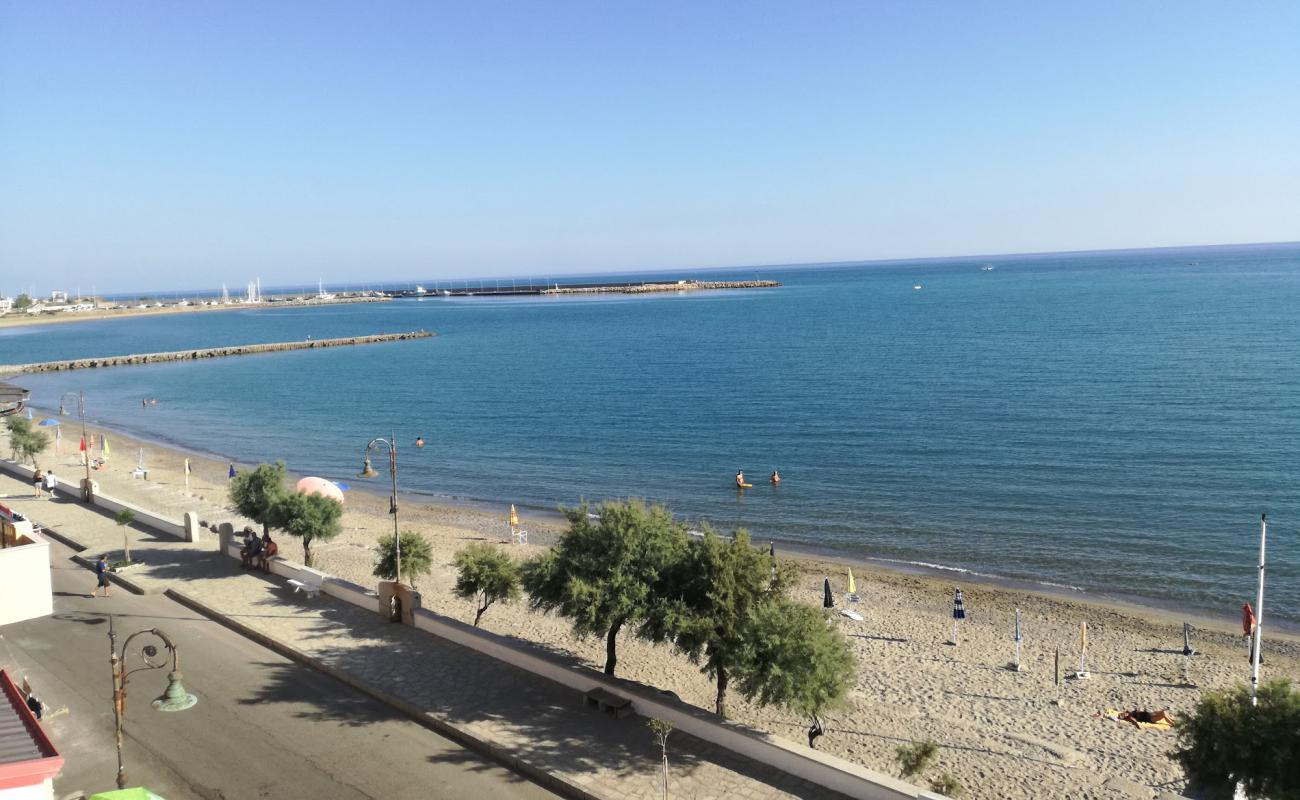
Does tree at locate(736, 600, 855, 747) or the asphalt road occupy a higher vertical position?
tree at locate(736, 600, 855, 747)

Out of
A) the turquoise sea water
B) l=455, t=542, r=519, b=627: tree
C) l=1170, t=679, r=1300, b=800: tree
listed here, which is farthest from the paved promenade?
the turquoise sea water

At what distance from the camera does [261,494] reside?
2592 cm

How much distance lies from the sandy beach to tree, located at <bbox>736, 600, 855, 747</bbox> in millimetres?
1219

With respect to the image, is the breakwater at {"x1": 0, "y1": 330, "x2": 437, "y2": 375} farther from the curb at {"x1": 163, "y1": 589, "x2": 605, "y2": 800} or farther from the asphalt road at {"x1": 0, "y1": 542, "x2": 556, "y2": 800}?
the curb at {"x1": 163, "y1": 589, "x2": 605, "y2": 800}

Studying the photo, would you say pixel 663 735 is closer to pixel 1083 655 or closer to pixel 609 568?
pixel 609 568

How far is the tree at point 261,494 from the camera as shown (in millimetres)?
25828

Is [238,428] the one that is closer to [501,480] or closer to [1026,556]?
[501,480]

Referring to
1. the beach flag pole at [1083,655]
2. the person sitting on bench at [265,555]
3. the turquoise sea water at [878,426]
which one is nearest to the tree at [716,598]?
the beach flag pole at [1083,655]

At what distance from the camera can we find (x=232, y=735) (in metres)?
15.1

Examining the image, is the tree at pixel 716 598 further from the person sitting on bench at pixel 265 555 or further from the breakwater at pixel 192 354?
the breakwater at pixel 192 354

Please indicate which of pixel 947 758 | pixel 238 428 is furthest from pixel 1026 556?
pixel 238 428

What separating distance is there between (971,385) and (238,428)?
54.1 metres

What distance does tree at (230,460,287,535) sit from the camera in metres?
25.8

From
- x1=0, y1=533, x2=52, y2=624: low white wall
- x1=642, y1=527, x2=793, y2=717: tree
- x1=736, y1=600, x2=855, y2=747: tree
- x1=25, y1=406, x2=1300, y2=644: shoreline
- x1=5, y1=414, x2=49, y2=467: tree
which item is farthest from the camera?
x1=5, y1=414, x2=49, y2=467: tree
